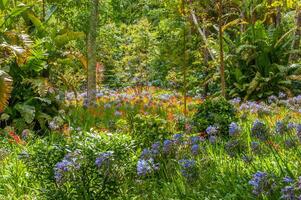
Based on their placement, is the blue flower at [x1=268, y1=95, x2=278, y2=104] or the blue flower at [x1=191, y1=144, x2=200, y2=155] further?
the blue flower at [x1=268, y1=95, x2=278, y2=104]

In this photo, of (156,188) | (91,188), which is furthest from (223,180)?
(91,188)

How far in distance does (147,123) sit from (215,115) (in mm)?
1240

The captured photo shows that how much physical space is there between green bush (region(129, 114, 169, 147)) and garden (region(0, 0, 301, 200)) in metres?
0.01

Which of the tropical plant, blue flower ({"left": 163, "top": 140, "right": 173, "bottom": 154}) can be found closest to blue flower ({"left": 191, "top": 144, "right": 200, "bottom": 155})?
blue flower ({"left": 163, "top": 140, "right": 173, "bottom": 154})

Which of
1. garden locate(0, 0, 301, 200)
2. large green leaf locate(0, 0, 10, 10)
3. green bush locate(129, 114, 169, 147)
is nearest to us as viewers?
garden locate(0, 0, 301, 200)

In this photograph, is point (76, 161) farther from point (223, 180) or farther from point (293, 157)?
point (293, 157)

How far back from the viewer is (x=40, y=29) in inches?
364

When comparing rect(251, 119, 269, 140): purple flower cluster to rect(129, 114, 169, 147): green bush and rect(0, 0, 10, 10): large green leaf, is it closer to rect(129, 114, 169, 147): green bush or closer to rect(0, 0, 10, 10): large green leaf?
rect(129, 114, 169, 147): green bush

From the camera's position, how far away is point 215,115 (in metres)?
6.56

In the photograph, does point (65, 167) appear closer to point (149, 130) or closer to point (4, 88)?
point (149, 130)

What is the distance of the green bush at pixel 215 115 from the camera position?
6453 millimetres

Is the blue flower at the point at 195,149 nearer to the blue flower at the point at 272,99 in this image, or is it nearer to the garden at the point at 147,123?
the garden at the point at 147,123

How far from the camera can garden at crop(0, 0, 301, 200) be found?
4016mm

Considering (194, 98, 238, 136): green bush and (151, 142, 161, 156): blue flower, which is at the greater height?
(151, 142, 161, 156): blue flower
